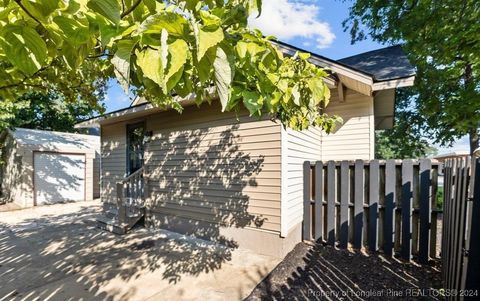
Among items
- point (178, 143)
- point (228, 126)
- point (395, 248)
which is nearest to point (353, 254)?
point (395, 248)

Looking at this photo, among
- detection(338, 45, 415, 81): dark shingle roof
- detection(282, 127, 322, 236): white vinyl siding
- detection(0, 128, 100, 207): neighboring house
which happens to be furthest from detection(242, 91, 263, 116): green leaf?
detection(0, 128, 100, 207): neighboring house

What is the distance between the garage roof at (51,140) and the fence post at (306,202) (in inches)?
467

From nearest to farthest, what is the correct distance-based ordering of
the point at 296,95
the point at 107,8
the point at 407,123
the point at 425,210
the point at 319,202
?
1. the point at 107,8
2. the point at 296,95
3. the point at 425,210
4. the point at 319,202
5. the point at 407,123

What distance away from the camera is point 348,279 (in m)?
3.48

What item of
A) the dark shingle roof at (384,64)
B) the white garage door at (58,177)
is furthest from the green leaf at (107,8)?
the white garage door at (58,177)

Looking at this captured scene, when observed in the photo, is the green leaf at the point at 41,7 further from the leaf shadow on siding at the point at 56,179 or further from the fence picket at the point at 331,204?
the leaf shadow on siding at the point at 56,179

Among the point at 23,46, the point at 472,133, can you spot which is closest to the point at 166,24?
the point at 23,46

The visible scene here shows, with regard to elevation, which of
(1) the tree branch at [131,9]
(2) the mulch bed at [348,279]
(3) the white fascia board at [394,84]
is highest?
(3) the white fascia board at [394,84]

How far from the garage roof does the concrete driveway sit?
616 cm

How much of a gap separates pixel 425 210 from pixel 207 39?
14.8 ft

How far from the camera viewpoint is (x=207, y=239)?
5.57 m

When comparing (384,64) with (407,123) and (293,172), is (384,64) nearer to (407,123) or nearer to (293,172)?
(293,172)

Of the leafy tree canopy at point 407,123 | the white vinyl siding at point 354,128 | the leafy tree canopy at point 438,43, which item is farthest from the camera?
the leafy tree canopy at point 407,123

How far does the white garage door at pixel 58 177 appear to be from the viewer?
37.5 feet
